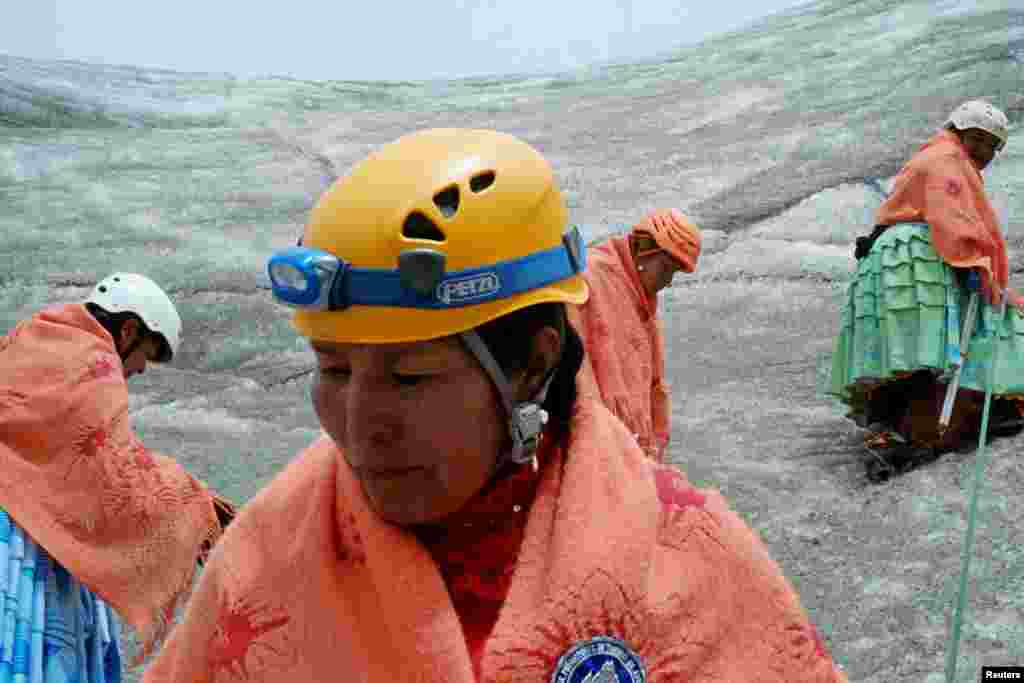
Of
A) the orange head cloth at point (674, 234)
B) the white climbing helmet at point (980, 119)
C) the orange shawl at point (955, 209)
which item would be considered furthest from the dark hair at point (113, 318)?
the white climbing helmet at point (980, 119)

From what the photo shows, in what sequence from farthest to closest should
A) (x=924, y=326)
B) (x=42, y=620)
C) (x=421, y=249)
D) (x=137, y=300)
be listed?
(x=924, y=326) < (x=137, y=300) < (x=42, y=620) < (x=421, y=249)

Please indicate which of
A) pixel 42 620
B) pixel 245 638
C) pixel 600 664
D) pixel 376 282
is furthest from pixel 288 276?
pixel 42 620

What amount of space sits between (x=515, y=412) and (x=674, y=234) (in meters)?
3.45

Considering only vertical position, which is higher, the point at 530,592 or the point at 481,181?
the point at 481,181

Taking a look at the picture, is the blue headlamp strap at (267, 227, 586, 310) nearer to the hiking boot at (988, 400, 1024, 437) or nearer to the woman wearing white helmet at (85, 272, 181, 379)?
the woman wearing white helmet at (85, 272, 181, 379)

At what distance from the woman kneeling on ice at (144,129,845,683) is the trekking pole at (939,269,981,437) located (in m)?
4.41

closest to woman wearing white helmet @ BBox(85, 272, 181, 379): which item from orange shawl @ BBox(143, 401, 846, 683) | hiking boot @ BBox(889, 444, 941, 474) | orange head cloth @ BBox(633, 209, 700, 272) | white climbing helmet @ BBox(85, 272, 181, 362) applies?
white climbing helmet @ BBox(85, 272, 181, 362)

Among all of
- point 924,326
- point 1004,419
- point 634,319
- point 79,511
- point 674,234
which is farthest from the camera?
point 1004,419

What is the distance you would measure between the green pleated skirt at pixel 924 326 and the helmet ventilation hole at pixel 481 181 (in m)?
4.58

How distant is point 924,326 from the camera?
18.7 feet

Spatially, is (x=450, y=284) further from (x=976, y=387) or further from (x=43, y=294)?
(x=43, y=294)

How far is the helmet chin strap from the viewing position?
1413mm

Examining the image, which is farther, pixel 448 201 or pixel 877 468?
pixel 877 468

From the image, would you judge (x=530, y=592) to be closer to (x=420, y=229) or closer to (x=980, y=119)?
(x=420, y=229)
